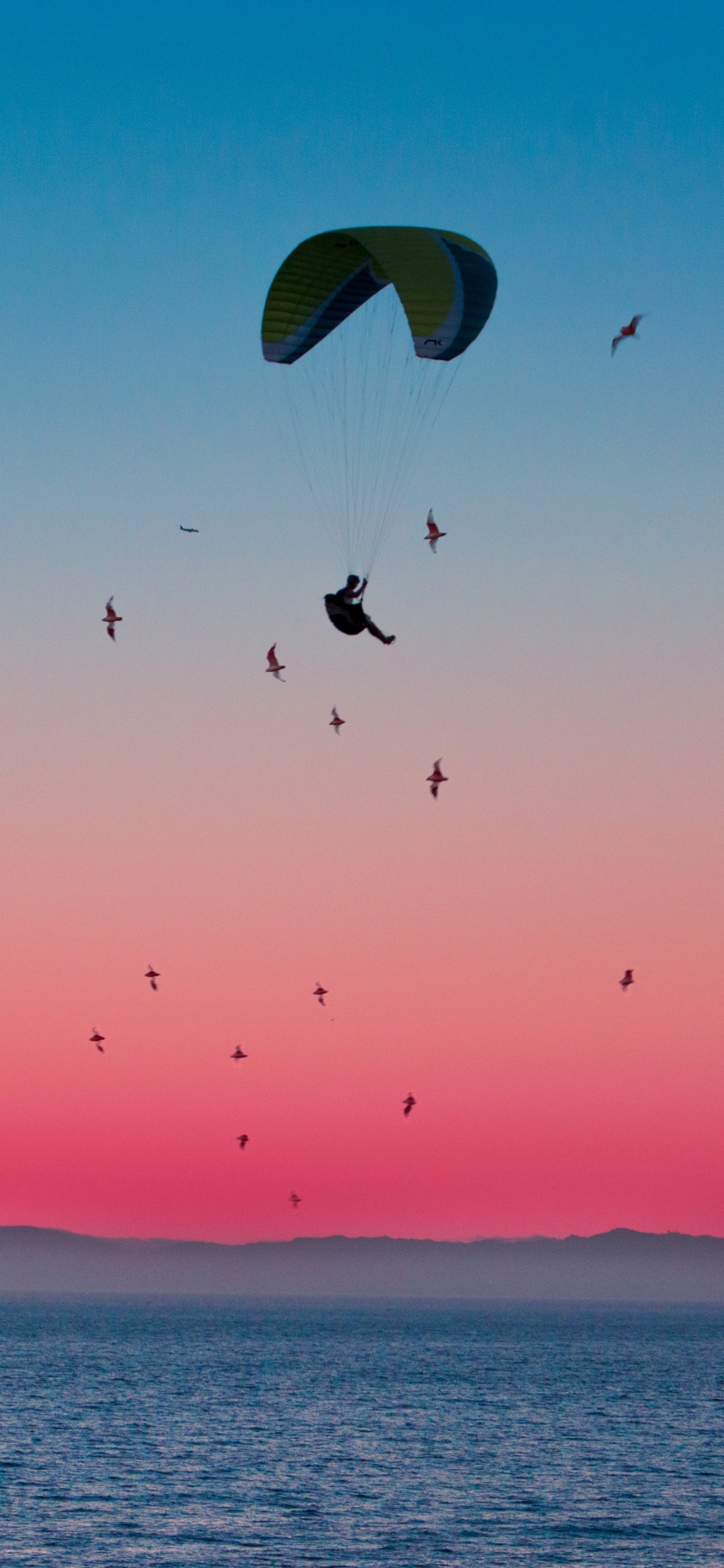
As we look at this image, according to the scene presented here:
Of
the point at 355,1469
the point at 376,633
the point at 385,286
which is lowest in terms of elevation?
the point at 355,1469

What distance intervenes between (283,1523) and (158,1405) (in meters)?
49.6

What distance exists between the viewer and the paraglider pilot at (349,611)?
36.4 m

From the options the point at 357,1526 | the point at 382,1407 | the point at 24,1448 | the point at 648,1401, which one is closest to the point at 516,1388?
the point at 648,1401

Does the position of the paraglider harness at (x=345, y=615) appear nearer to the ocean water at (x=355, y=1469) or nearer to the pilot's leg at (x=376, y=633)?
the pilot's leg at (x=376, y=633)

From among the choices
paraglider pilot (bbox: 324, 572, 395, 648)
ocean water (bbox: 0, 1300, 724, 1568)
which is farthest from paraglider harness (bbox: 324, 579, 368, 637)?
ocean water (bbox: 0, 1300, 724, 1568)

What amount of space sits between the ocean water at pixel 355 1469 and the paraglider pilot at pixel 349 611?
3404 cm

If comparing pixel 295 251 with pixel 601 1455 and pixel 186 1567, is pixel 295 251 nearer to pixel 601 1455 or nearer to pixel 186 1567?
pixel 186 1567

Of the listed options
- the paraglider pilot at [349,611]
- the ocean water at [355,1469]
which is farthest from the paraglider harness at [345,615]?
the ocean water at [355,1469]

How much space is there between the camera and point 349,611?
36438 mm

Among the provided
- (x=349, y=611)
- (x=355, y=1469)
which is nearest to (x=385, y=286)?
(x=349, y=611)

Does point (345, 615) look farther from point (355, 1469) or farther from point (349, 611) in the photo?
point (355, 1469)

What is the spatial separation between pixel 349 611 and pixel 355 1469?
53.7m

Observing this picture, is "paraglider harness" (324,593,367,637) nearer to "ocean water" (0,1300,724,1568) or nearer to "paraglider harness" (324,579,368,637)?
"paraglider harness" (324,579,368,637)

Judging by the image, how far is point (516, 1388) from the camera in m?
128
